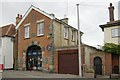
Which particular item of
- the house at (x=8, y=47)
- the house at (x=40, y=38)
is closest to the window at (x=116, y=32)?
the house at (x=40, y=38)

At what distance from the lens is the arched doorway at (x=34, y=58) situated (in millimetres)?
31922

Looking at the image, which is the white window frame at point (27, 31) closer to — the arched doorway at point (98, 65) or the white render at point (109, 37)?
the white render at point (109, 37)

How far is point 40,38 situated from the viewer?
104 ft

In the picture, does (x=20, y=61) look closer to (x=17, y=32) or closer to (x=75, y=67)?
(x=17, y=32)

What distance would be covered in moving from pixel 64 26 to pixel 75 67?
24.7ft

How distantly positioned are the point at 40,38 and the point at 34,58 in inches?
124

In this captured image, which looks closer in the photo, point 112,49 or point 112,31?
point 112,49

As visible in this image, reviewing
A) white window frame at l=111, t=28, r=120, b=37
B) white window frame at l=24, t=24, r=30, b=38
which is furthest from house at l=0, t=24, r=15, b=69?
white window frame at l=111, t=28, r=120, b=37

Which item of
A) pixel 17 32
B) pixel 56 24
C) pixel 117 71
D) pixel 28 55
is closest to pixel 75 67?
pixel 117 71

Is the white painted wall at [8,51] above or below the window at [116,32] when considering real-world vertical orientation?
below

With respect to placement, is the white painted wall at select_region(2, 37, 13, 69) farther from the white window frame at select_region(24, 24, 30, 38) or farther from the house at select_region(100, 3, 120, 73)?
the house at select_region(100, 3, 120, 73)

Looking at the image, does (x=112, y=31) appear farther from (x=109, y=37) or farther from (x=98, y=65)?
(x=98, y=65)

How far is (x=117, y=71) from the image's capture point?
26.1 metres

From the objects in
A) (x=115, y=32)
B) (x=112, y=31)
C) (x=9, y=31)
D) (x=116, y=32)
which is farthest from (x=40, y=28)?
(x=116, y=32)
